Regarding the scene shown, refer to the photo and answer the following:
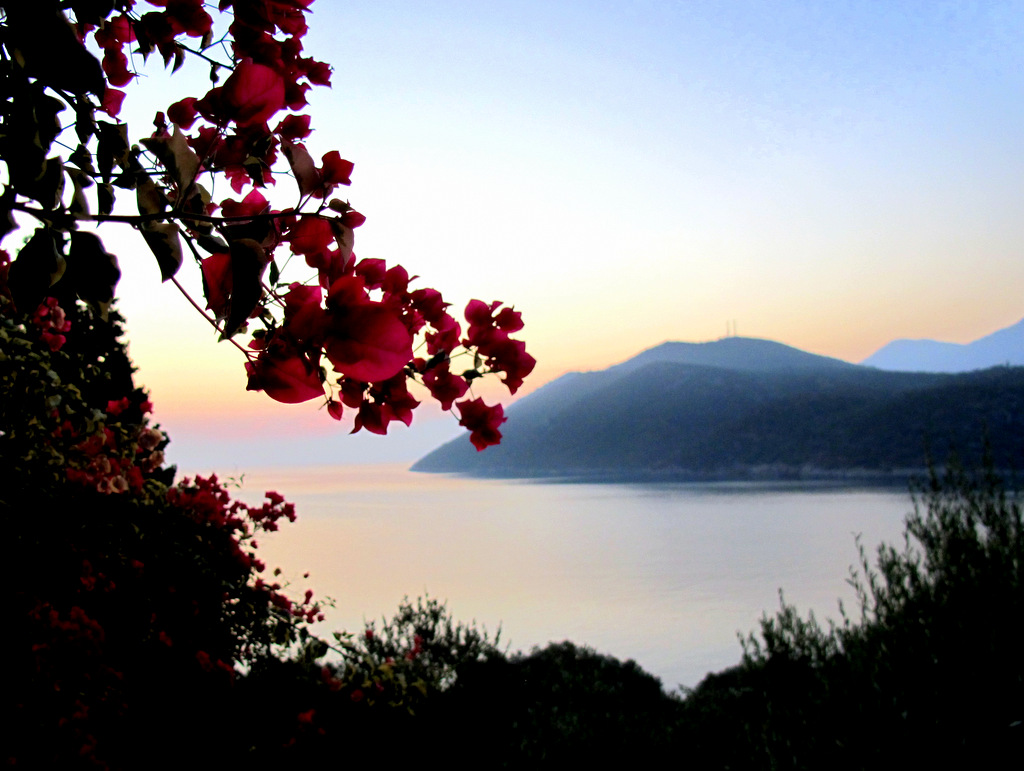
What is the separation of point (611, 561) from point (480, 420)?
88.3ft

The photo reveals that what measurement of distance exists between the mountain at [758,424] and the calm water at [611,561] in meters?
3.06

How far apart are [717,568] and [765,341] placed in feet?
320

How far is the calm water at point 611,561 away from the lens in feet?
49.5

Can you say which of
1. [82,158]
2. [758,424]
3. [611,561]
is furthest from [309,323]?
[758,424]

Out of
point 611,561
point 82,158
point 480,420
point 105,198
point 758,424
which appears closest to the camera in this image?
point 105,198

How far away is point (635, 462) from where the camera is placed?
207 ft

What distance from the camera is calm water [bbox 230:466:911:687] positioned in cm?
1510

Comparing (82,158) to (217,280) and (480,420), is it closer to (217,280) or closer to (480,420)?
(217,280)

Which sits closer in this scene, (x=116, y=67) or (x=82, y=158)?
(x=82, y=158)

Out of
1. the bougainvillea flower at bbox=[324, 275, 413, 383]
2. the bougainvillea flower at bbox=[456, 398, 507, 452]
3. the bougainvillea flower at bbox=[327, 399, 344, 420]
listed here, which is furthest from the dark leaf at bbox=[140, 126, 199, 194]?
the bougainvillea flower at bbox=[456, 398, 507, 452]

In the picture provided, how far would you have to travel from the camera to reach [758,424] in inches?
2247

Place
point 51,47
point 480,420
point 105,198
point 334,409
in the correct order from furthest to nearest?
point 480,420 → point 334,409 → point 105,198 → point 51,47

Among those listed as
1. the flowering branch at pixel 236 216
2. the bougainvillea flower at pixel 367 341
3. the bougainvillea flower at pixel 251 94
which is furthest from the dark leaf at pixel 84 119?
the bougainvillea flower at pixel 367 341

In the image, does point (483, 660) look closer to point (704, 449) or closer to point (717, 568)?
point (717, 568)
